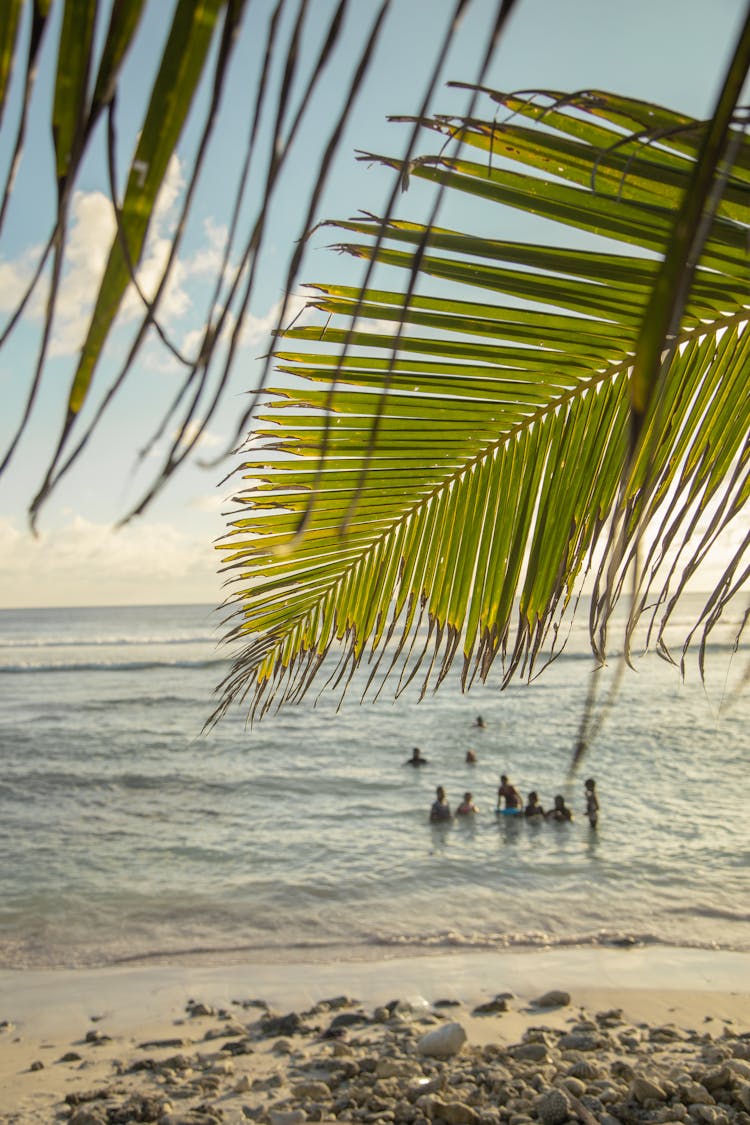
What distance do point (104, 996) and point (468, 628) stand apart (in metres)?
8.26

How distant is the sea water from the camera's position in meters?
10.1

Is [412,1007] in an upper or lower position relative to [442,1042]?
lower

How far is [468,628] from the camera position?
1.93m

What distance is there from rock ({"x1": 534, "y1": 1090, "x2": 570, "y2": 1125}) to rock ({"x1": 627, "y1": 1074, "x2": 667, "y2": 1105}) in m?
0.58

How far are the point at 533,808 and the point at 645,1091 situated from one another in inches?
368

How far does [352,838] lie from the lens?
542 inches

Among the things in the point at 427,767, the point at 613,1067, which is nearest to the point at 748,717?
the point at 427,767

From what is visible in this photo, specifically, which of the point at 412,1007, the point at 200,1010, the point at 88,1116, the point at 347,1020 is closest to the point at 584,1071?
the point at 412,1007

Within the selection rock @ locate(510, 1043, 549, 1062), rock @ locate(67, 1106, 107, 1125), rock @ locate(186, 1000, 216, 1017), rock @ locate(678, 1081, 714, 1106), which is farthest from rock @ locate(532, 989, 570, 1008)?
rock @ locate(67, 1106, 107, 1125)

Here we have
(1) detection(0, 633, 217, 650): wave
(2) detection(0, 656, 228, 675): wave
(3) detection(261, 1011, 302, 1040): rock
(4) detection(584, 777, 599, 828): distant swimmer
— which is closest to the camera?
(3) detection(261, 1011, 302, 1040): rock

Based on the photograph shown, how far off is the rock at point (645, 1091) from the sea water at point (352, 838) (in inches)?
147

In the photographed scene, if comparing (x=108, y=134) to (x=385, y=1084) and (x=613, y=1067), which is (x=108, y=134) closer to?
(x=385, y=1084)

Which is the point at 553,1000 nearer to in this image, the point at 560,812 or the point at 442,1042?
the point at 442,1042

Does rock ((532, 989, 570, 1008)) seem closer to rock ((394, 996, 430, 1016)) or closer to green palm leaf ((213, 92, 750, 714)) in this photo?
rock ((394, 996, 430, 1016))
